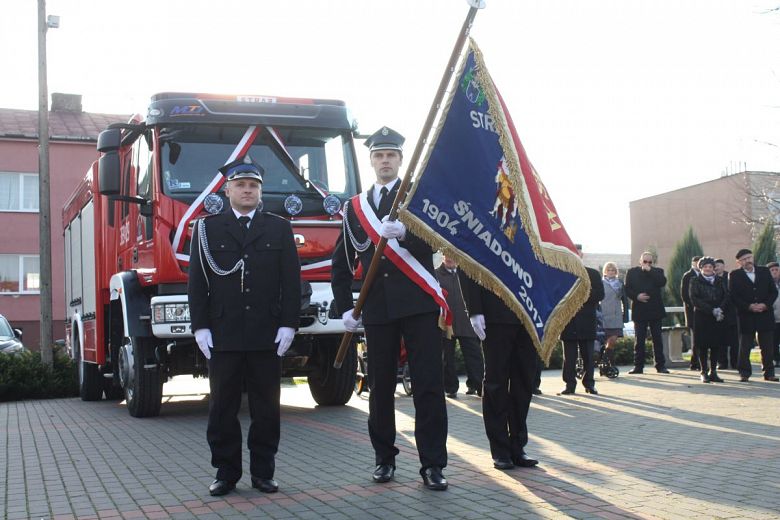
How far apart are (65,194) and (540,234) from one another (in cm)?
3399

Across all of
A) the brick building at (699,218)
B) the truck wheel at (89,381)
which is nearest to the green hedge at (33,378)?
the truck wheel at (89,381)

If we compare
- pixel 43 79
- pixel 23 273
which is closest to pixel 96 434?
pixel 43 79

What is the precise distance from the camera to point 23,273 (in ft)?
121

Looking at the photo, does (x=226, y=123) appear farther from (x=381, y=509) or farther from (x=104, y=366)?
(x=381, y=509)

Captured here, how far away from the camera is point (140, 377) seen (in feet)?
34.5

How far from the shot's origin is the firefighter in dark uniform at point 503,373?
6.61 meters

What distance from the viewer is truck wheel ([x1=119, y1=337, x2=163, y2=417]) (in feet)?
33.9

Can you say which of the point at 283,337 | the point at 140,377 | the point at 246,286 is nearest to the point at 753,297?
the point at 140,377

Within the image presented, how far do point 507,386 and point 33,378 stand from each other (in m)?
11.1

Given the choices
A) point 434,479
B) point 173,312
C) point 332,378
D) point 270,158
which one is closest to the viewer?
point 434,479

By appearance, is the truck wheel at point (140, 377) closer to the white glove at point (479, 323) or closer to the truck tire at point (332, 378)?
the truck tire at point (332, 378)

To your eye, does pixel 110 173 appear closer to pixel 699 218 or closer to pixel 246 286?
pixel 246 286

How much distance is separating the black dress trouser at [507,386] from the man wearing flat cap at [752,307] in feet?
27.3

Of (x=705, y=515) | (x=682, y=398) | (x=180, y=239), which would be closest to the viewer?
(x=705, y=515)
